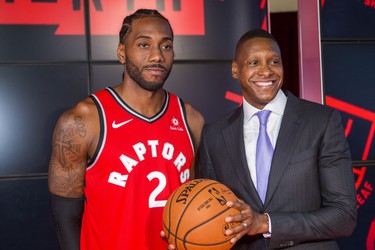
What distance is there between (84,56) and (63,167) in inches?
44.1

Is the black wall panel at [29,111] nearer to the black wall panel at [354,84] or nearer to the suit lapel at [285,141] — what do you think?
the suit lapel at [285,141]

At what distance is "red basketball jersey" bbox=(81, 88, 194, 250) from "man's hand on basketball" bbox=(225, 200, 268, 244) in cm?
55

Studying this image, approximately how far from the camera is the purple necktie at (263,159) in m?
1.60

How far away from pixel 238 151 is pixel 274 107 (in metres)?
0.22

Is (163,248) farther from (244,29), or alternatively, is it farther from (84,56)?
(244,29)

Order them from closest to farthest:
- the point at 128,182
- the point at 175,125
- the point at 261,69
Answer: the point at 261,69 → the point at 128,182 → the point at 175,125

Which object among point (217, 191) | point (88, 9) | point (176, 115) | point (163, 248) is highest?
point (88, 9)

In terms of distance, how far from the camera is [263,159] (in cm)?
163

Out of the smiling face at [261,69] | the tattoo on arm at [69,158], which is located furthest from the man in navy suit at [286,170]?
the tattoo on arm at [69,158]

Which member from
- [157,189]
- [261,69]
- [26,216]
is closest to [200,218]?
[157,189]

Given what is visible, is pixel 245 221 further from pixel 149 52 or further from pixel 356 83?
pixel 356 83

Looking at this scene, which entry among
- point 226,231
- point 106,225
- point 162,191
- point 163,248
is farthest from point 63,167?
point 226,231

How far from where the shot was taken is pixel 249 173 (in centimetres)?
162

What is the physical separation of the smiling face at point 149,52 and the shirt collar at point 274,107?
1.40 feet
